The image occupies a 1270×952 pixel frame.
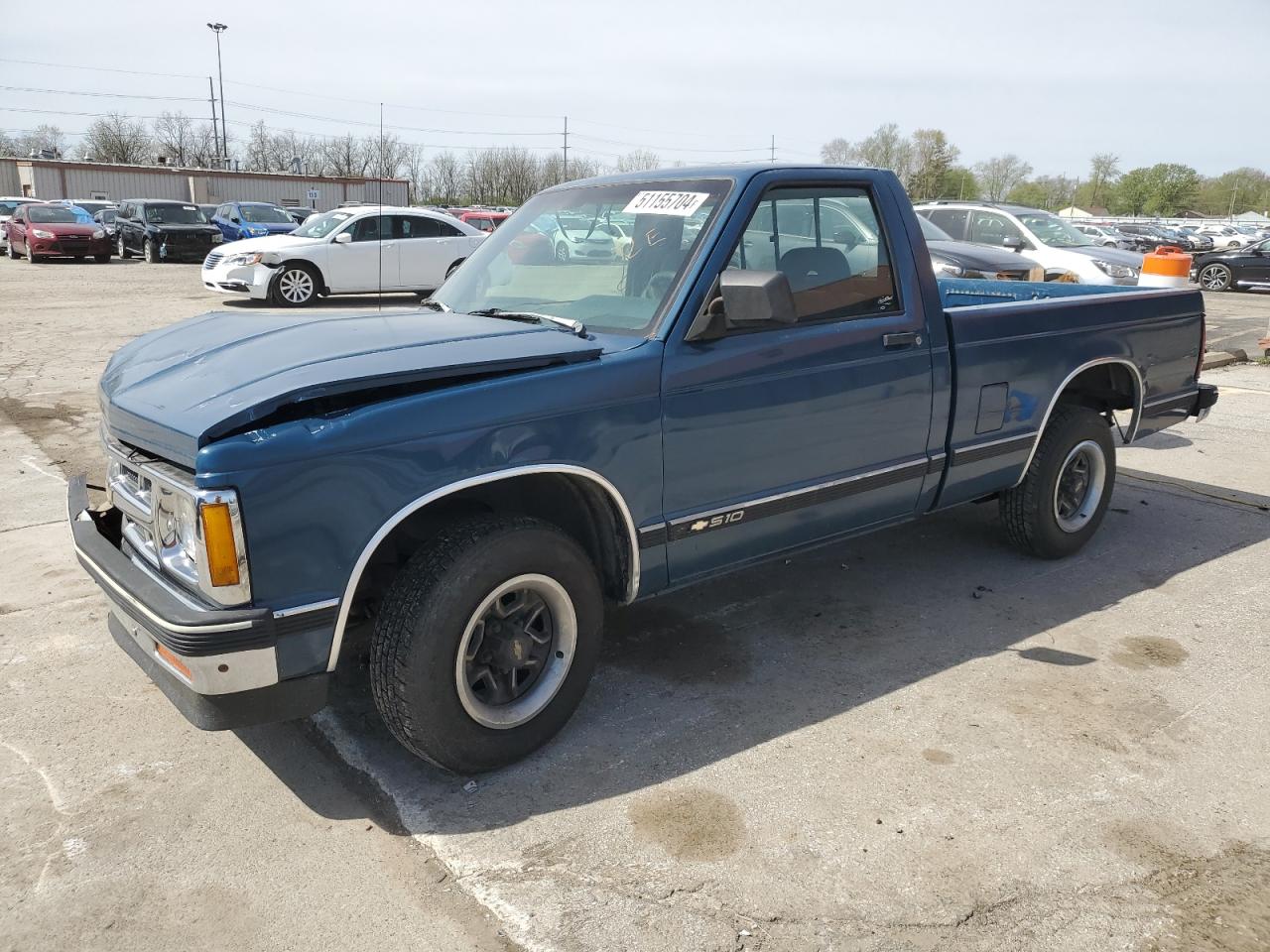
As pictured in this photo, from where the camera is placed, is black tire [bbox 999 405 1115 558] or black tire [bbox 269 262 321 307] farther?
black tire [bbox 269 262 321 307]

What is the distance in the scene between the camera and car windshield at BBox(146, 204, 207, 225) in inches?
1047

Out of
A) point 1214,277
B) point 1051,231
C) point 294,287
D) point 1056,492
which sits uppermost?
point 1051,231

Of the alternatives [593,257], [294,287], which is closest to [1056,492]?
[593,257]

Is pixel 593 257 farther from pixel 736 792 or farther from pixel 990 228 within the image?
pixel 990 228

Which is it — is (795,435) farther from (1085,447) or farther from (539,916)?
(1085,447)

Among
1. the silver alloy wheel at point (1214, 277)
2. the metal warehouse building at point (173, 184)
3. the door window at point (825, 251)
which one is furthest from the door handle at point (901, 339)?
the metal warehouse building at point (173, 184)

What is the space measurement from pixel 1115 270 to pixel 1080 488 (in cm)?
977

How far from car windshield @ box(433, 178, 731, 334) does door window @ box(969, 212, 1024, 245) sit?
11.4 metres

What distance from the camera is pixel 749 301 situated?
10.7 ft

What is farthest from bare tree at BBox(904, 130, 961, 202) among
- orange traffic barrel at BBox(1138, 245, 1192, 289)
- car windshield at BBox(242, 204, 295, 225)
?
orange traffic barrel at BBox(1138, 245, 1192, 289)

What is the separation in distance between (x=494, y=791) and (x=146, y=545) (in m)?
1.32

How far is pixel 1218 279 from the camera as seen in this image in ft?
81.0

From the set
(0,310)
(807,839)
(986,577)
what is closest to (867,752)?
(807,839)

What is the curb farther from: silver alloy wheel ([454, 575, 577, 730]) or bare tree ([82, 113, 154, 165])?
bare tree ([82, 113, 154, 165])
